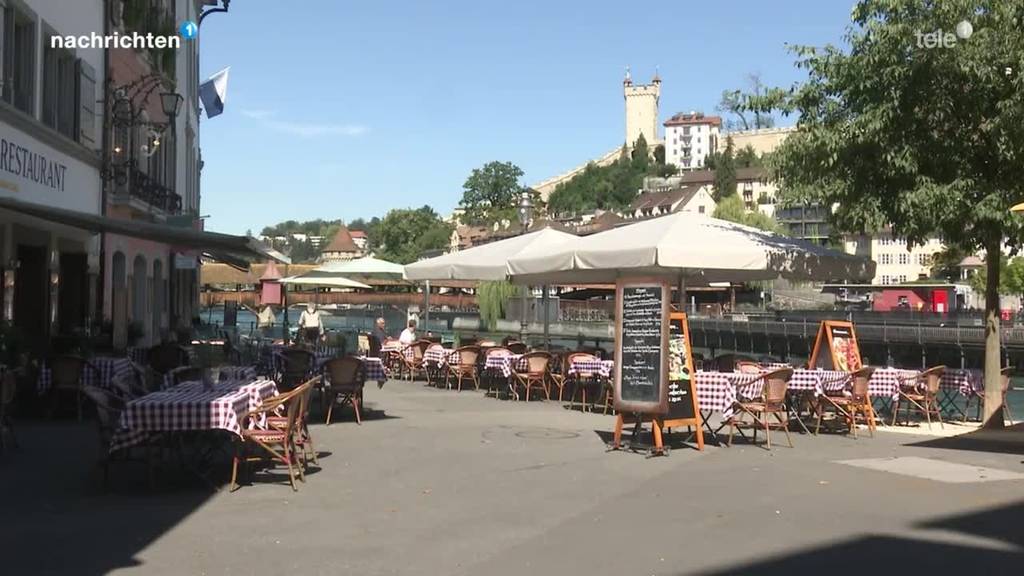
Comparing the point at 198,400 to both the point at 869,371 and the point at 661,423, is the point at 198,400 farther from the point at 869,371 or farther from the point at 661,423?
the point at 869,371

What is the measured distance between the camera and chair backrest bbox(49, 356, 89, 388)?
13.2 metres

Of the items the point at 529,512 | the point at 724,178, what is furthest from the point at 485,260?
the point at 724,178

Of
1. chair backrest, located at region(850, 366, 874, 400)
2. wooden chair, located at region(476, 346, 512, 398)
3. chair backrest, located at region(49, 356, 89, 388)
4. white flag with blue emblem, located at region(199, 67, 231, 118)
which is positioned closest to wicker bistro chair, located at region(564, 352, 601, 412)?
wooden chair, located at region(476, 346, 512, 398)

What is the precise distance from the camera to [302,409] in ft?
29.4

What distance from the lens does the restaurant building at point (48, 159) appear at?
14.9 m

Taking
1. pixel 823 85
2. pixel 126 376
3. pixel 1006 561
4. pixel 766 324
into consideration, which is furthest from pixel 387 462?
pixel 766 324

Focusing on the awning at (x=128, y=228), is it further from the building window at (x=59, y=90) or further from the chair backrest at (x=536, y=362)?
the chair backrest at (x=536, y=362)

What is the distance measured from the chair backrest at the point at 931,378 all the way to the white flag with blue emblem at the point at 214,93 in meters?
24.3

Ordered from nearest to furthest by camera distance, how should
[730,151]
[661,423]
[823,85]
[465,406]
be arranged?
[661,423], [823,85], [465,406], [730,151]

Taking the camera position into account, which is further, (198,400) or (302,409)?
(302,409)

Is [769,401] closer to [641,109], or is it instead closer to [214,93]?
[214,93]

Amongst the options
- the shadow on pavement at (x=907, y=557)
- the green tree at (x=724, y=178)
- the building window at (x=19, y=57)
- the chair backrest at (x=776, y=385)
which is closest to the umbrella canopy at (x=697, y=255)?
the chair backrest at (x=776, y=385)

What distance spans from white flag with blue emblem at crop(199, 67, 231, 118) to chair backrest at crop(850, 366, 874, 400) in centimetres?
2443

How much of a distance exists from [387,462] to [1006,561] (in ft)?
18.4
